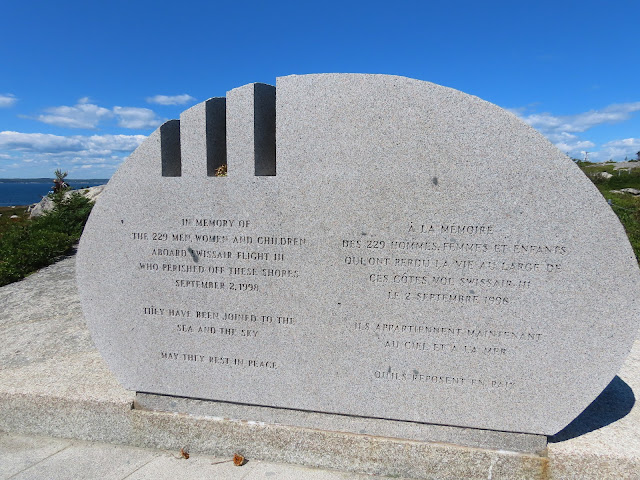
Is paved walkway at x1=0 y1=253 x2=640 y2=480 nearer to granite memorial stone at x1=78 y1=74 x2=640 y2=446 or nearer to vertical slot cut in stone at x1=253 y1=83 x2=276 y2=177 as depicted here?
granite memorial stone at x1=78 y1=74 x2=640 y2=446

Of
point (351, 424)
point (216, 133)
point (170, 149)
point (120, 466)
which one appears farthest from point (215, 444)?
point (216, 133)

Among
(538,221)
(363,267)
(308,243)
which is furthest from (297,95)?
(538,221)

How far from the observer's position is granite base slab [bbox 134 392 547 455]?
3.40 meters

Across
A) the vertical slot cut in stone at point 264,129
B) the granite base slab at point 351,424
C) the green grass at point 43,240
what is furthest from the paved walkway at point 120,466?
the green grass at point 43,240

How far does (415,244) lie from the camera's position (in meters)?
3.29

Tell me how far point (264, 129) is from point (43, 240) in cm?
838

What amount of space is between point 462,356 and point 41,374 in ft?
14.1

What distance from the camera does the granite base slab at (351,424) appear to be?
11.2ft

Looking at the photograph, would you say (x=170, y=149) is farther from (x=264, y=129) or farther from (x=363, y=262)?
(x=363, y=262)

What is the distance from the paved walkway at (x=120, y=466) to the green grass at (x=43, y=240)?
5532 mm

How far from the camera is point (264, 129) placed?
12.1ft

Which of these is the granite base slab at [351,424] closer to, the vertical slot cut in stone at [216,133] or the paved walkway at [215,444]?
the paved walkway at [215,444]

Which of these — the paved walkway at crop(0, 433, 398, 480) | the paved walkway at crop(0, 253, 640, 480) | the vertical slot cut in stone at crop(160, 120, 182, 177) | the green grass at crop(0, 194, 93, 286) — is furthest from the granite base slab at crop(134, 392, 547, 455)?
the green grass at crop(0, 194, 93, 286)

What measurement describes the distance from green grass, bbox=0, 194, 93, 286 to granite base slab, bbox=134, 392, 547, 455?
6168 millimetres
